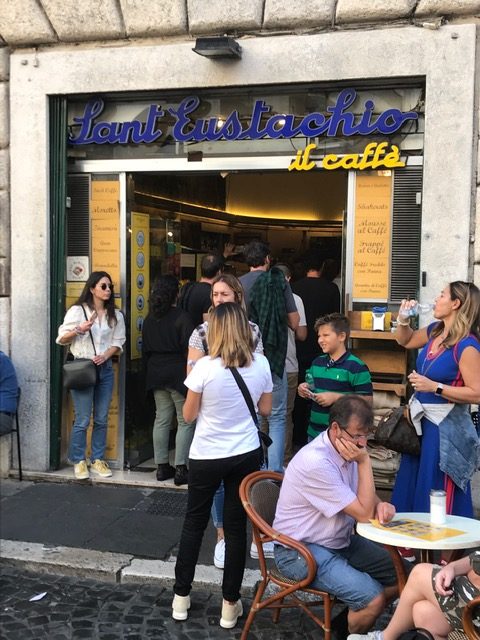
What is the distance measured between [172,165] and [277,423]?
2452 mm

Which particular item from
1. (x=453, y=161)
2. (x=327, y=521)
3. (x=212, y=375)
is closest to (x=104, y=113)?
(x=453, y=161)

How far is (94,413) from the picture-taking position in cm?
673

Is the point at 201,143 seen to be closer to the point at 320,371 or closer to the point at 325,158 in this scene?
the point at 325,158

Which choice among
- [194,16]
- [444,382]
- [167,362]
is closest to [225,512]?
[444,382]

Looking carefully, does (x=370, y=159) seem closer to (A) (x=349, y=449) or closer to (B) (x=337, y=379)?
(B) (x=337, y=379)

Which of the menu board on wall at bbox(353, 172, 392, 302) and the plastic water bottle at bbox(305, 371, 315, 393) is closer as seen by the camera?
the plastic water bottle at bbox(305, 371, 315, 393)

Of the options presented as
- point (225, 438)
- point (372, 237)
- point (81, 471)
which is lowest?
point (81, 471)

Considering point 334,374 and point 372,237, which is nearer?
point 334,374

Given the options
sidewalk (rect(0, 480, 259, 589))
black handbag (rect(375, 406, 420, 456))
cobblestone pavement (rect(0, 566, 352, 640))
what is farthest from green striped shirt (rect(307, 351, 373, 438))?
cobblestone pavement (rect(0, 566, 352, 640))

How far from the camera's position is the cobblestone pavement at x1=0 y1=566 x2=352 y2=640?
4.12m

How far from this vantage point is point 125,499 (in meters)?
6.25

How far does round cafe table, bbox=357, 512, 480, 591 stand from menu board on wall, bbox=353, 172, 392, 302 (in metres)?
2.70

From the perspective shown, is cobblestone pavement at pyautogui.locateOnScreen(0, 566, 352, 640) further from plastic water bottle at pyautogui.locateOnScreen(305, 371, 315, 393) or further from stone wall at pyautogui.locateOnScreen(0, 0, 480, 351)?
stone wall at pyautogui.locateOnScreen(0, 0, 480, 351)

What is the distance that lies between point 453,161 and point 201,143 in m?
2.16
